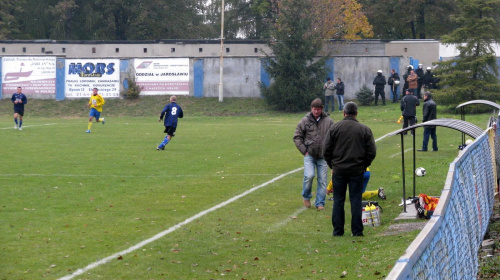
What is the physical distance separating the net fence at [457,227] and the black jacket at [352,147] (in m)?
1.41

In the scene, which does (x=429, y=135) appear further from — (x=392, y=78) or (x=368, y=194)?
(x=392, y=78)

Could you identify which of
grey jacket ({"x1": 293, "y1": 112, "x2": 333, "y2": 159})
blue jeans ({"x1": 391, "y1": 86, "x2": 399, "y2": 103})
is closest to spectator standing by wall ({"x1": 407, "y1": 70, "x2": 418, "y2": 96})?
blue jeans ({"x1": 391, "y1": 86, "x2": 399, "y2": 103})

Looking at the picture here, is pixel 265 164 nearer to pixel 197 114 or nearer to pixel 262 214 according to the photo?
pixel 262 214

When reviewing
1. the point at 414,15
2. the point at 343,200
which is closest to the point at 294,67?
the point at 414,15

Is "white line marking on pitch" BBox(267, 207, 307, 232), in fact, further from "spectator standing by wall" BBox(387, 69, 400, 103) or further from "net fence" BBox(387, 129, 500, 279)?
"spectator standing by wall" BBox(387, 69, 400, 103)

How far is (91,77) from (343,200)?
42.0 metres

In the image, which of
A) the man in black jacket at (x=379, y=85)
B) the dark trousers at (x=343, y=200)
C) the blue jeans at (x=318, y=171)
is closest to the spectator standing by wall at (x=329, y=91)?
the man in black jacket at (x=379, y=85)

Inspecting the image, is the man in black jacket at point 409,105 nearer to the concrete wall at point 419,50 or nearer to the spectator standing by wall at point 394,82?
the spectator standing by wall at point 394,82

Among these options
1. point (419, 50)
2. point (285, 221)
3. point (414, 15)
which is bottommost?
point (285, 221)

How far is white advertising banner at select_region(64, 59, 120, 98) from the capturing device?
1977 inches

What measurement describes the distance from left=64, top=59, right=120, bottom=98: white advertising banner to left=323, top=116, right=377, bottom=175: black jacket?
41.5 m

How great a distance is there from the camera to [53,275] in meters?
8.15

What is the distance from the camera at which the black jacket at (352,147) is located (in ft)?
33.8

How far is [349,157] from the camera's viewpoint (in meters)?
10.3
